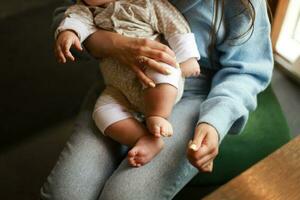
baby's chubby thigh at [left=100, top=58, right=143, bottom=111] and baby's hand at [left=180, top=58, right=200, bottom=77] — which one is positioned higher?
baby's hand at [left=180, top=58, right=200, bottom=77]

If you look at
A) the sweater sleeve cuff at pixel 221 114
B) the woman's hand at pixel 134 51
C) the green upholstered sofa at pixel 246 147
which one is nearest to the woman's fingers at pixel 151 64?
the woman's hand at pixel 134 51

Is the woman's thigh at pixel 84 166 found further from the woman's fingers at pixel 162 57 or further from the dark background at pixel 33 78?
the dark background at pixel 33 78

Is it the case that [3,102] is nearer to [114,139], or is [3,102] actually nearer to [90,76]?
[90,76]

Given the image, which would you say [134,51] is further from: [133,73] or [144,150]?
[144,150]

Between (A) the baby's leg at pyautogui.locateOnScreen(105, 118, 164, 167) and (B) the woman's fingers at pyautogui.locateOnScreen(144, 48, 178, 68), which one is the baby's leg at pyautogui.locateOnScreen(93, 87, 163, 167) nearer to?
(A) the baby's leg at pyautogui.locateOnScreen(105, 118, 164, 167)

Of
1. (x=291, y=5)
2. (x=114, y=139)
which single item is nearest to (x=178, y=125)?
(x=114, y=139)

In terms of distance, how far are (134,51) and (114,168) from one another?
258 mm

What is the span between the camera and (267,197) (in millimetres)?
610

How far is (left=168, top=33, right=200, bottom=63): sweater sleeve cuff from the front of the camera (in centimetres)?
86

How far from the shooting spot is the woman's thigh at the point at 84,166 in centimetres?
87

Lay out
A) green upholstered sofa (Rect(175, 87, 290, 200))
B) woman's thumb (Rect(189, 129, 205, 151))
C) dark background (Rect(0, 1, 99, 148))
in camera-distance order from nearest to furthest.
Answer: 1. woman's thumb (Rect(189, 129, 205, 151))
2. green upholstered sofa (Rect(175, 87, 290, 200))
3. dark background (Rect(0, 1, 99, 148))

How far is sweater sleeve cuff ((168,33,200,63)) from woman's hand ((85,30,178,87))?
2 centimetres

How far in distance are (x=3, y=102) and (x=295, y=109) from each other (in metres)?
1.04

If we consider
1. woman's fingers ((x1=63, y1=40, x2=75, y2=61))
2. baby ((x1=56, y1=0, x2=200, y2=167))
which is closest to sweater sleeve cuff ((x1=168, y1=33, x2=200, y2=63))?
baby ((x1=56, y1=0, x2=200, y2=167))
